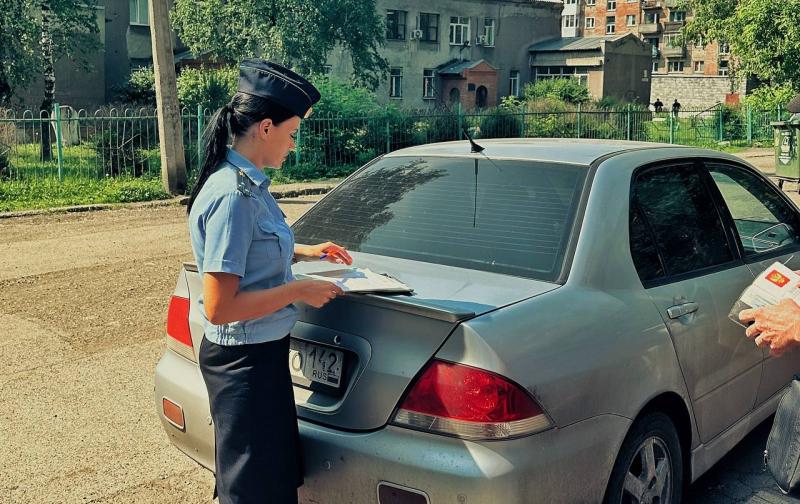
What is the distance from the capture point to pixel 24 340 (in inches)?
242

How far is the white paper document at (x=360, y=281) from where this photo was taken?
8.81 ft

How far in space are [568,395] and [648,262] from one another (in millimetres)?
828

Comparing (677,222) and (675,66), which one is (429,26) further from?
(677,222)

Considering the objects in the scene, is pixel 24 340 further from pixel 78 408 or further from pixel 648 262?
pixel 648 262

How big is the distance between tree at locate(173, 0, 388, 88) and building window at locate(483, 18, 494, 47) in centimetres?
2032

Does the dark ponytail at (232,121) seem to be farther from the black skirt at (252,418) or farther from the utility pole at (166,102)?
the utility pole at (166,102)

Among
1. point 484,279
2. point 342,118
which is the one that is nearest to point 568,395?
point 484,279

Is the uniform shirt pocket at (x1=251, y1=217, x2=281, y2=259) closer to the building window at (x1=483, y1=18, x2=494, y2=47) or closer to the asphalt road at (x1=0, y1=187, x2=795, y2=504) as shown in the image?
the asphalt road at (x1=0, y1=187, x2=795, y2=504)

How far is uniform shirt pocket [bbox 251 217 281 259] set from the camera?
2.47 m

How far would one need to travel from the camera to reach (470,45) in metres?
51.6

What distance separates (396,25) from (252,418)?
156 feet

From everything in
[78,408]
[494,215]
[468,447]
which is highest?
[494,215]

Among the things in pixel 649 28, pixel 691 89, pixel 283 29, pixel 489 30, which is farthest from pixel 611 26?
pixel 283 29

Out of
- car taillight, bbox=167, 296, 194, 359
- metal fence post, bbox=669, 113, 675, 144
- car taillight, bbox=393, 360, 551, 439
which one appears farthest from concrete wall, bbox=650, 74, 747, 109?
car taillight, bbox=393, 360, 551, 439
